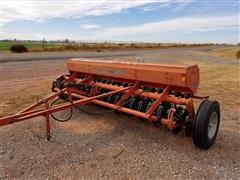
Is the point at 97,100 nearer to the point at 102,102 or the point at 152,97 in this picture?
the point at 102,102

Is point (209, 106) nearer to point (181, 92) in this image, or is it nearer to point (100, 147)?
point (181, 92)

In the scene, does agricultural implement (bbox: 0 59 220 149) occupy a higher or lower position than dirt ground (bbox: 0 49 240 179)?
higher

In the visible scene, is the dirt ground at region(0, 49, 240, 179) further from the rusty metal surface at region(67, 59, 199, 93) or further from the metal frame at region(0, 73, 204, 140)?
the rusty metal surface at region(67, 59, 199, 93)

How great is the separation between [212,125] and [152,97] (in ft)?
3.49

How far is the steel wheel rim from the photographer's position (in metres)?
4.57

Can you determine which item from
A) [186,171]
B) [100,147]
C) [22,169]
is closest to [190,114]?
[186,171]

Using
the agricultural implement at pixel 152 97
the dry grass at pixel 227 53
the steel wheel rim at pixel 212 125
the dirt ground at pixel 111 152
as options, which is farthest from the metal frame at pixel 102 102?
the dry grass at pixel 227 53

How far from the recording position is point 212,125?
184 inches

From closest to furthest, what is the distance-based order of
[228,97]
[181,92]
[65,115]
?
[181,92] → [65,115] → [228,97]

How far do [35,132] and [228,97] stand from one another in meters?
5.76

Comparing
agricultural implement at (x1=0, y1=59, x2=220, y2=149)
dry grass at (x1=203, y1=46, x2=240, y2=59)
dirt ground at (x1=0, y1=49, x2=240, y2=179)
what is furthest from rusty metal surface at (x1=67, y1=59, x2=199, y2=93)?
dry grass at (x1=203, y1=46, x2=240, y2=59)

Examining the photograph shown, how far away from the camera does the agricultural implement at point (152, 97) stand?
4301mm

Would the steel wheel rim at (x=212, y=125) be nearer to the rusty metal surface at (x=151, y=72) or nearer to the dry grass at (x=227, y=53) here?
the rusty metal surface at (x=151, y=72)

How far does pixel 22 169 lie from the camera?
378 cm
